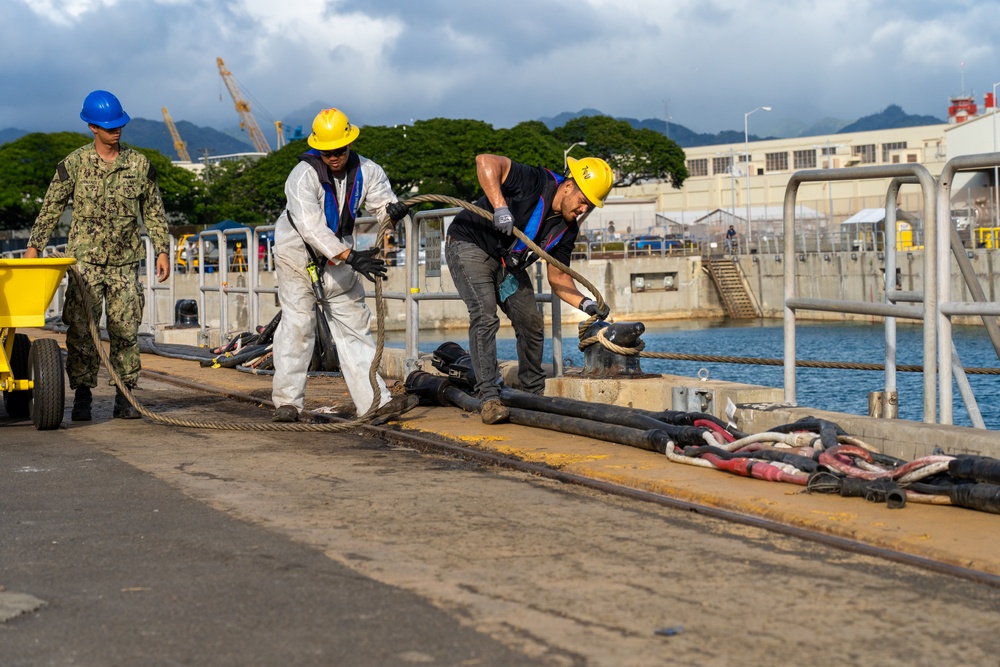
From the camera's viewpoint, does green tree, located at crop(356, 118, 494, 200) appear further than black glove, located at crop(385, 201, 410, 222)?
Yes

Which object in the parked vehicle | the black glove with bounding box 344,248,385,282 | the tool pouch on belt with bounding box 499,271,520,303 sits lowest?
the tool pouch on belt with bounding box 499,271,520,303

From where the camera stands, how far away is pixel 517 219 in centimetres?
838

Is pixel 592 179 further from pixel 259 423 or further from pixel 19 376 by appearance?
pixel 19 376

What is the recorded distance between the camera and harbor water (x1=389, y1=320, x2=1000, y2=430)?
2086 cm

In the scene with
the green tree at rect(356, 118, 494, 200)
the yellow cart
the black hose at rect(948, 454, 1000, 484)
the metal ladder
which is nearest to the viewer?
the black hose at rect(948, 454, 1000, 484)

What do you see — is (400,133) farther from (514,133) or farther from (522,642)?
(522,642)

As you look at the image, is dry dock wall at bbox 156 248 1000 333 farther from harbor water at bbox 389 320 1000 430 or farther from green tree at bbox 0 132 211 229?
green tree at bbox 0 132 211 229

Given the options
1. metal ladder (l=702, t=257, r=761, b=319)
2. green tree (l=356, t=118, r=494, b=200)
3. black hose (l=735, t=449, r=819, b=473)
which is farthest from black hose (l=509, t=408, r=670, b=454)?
green tree (l=356, t=118, r=494, b=200)

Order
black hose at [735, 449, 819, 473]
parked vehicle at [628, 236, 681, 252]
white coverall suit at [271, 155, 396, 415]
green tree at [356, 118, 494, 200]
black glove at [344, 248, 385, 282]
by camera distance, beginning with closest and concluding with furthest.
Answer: black hose at [735, 449, 819, 473] → black glove at [344, 248, 385, 282] → white coverall suit at [271, 155, 396, 415] → parked vehicle at [628, 236, 681, 252] → green tree at [356, 118, 494, 200]

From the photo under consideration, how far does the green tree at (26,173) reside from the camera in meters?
82.6

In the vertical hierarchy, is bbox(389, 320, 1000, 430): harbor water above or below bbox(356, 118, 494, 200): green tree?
below

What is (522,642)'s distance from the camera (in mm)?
3572

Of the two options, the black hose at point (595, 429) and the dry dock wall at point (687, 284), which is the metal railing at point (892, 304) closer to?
the black hose at point (595, 429)

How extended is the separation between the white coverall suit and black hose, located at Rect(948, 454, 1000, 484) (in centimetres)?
408
